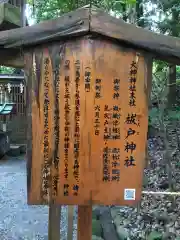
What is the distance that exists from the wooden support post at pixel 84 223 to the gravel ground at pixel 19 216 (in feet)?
8.91

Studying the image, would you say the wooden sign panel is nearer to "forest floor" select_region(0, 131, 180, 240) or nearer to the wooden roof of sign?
the wooden roof of sign

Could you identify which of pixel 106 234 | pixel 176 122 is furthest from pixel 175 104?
pixel 106 234

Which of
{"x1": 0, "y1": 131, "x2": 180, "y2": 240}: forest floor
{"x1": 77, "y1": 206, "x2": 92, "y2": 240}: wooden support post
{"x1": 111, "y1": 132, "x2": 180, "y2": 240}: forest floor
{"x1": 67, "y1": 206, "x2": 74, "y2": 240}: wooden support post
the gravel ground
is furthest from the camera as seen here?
the gravel ground

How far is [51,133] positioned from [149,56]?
0.84 metres

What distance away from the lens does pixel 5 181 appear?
873 cm

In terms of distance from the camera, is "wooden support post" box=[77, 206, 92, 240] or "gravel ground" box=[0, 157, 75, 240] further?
"gravel ground" box=[0, 157, 75, 240]

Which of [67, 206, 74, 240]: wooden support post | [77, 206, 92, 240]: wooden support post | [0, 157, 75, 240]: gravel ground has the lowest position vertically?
[0, 157, 75, 240]: gravel ground

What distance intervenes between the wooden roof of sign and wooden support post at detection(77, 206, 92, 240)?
1277mm

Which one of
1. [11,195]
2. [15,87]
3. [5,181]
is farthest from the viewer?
[15,87]

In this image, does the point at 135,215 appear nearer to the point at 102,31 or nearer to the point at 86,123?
the point at 86,123

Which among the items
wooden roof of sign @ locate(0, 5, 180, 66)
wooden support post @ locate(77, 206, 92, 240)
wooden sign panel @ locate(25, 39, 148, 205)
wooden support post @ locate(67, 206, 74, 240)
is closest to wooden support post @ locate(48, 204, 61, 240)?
wooden support post @ locate(67, 206, 74, 240)

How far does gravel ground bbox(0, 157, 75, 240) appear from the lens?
524 centimetres

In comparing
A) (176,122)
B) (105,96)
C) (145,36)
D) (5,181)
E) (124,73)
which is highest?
(145,36)

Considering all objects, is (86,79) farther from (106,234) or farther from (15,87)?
(15,87)
